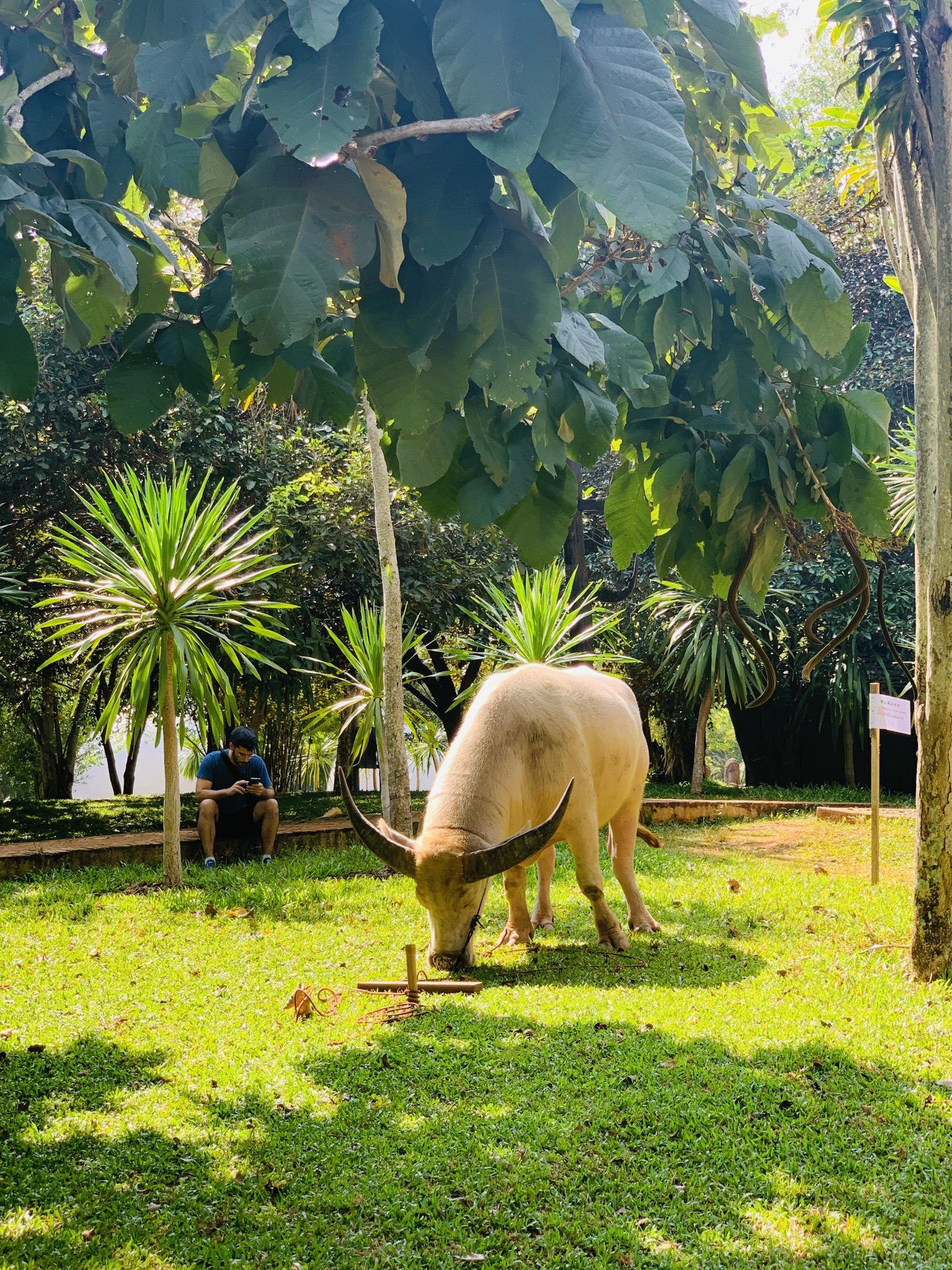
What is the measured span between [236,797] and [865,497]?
8724 millimetres

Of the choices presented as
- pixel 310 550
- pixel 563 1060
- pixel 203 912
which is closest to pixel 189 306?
pixel 563 1060

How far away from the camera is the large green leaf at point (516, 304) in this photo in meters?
1.94

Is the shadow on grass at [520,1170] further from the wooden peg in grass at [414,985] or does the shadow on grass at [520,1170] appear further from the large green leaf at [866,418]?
the large green leaf at [866,418]

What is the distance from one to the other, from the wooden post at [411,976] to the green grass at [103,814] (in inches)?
312

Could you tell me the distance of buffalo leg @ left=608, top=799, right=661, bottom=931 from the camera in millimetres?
7480

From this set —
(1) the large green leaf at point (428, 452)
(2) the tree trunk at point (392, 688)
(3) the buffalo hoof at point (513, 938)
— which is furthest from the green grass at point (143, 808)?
(1) the large green leaf at point (428, 452)

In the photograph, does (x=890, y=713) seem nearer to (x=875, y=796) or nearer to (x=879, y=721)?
(x=879, y=721)

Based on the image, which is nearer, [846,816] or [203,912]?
[203,912]

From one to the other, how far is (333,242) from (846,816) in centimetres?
1271

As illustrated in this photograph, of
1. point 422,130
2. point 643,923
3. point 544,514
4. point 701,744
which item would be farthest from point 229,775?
point 422,130

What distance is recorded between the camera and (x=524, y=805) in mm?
6344

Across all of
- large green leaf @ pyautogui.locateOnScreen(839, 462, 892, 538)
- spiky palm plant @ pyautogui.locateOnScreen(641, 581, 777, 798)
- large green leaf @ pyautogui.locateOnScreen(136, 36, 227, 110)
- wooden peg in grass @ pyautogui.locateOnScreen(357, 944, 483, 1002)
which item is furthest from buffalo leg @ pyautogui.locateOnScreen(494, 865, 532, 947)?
spiky palm plant @ pyautogui.locateOnScreen(641, 581, 777, 798)

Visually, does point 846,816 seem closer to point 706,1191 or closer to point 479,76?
point 706,1191

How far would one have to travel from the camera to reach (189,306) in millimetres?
2832
